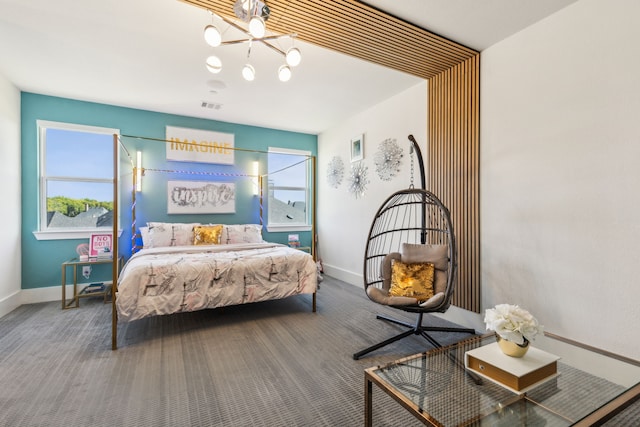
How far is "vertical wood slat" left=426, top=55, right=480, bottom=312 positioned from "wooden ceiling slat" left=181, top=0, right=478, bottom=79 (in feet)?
0.71

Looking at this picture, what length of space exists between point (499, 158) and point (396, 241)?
153cm

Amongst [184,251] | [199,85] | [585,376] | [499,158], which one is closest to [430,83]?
[499,158]

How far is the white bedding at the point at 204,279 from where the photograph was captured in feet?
8.05

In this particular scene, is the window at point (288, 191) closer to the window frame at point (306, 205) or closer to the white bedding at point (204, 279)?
the window frame at point (306, 205)

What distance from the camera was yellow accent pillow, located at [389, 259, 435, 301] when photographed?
2486 mm

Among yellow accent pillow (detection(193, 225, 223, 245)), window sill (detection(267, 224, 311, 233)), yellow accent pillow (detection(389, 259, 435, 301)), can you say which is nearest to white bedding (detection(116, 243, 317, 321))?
yellow accent pillow (detection(193, 225, 223, 245))

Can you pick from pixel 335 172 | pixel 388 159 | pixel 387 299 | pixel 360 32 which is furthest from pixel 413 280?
pixel 335 172

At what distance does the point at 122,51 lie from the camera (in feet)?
8.70

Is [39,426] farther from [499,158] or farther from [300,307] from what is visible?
[499,158]

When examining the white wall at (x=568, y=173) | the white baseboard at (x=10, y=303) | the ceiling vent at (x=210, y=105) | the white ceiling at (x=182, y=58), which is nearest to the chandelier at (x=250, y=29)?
the white ceiling at (x=182, y=58)

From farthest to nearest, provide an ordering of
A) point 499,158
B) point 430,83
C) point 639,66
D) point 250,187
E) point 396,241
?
point 250,187 < point 396,241 < point 430,83 < point 499,158 < point 639,66

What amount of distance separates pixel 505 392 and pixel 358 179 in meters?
3.36

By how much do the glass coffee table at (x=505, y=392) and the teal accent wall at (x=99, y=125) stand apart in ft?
12.8

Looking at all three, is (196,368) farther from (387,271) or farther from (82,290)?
(82,290)
